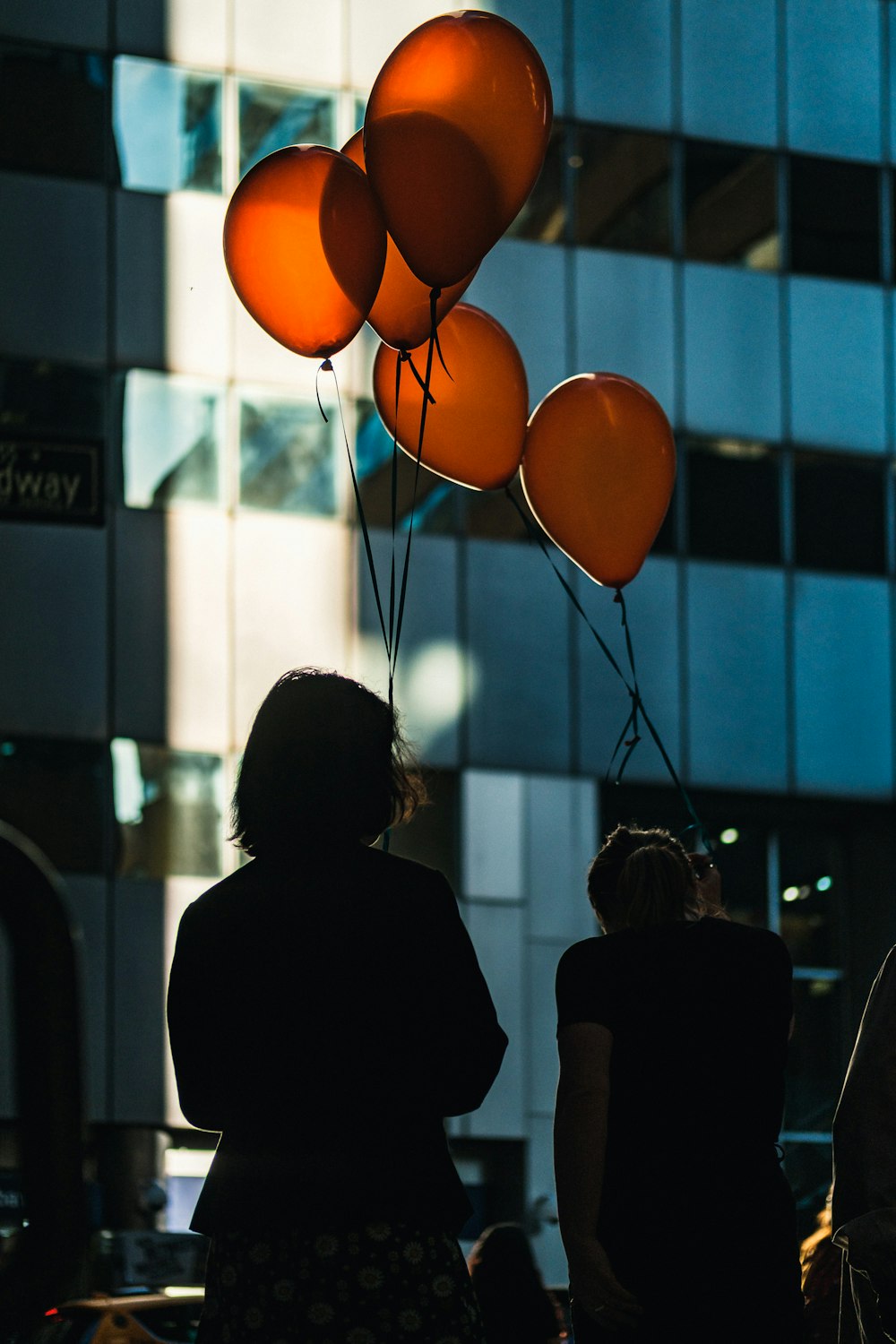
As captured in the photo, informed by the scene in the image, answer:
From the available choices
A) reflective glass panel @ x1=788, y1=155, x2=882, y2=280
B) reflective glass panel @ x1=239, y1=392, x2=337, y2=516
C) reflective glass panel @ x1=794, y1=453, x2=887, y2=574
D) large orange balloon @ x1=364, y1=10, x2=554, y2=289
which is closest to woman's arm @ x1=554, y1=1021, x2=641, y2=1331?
large orange balloon @ x1=364, y1=10, x2=554, y2=289

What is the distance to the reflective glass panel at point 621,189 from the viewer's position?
17.5m

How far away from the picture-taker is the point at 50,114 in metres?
16.0

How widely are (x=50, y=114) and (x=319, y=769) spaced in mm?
14421

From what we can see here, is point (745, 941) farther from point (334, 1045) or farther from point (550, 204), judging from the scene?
point (550, 204)

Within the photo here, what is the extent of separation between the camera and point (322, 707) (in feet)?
9.03

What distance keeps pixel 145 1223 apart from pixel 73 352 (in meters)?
6.86

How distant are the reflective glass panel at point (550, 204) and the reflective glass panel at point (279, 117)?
1.85 m

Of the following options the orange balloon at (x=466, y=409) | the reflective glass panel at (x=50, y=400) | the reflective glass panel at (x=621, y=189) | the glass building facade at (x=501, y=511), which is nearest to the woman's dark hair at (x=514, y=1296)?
the orange balloon at (x=466, y=409)

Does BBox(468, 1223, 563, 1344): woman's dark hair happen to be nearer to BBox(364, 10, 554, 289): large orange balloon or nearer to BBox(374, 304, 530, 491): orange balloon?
BBox(374, 304, 530, 491): orange balloon

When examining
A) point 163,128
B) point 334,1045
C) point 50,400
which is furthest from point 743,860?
point 334,1045

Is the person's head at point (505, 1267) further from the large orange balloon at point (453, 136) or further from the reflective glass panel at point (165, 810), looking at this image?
the reflective glass panel at point (165, 810)

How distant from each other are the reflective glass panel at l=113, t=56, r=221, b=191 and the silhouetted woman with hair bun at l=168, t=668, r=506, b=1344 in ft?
47.0

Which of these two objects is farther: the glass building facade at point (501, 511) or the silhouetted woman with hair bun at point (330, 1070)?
the glass building facade at point (501, 511)

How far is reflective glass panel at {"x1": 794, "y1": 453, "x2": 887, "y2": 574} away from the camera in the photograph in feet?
58.2
